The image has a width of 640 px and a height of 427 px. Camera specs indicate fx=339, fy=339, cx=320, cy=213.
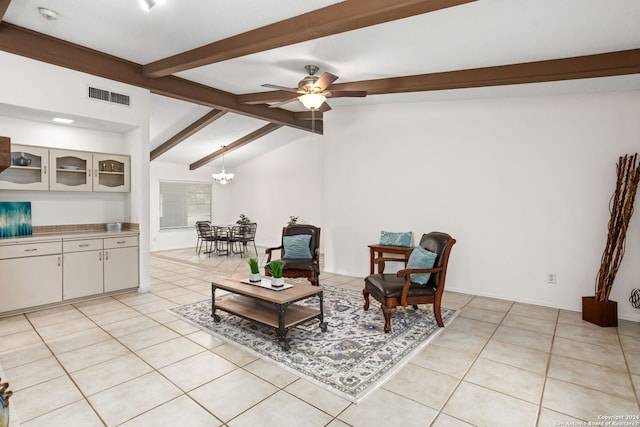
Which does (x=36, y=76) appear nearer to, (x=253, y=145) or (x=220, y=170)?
(x=253, y=145)

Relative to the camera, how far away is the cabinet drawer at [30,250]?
379cm

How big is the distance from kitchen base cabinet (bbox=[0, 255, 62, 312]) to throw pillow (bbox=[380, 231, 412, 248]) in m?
4.39

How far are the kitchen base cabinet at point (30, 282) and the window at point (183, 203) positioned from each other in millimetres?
5368

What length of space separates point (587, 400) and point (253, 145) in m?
8.42

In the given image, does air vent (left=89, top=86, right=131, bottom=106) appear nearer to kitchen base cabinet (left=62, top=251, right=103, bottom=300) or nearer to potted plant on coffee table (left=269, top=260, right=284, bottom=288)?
kitchen base cabinet (left=62, top=251, right=103, bottom=300)

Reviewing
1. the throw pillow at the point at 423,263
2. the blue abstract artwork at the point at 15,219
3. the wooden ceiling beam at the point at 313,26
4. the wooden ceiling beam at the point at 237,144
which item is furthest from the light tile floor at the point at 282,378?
the wooden ceiling beam at the point at 237,144

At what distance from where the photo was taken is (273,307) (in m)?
3.55

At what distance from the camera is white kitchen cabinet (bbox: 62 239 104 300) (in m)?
4.25

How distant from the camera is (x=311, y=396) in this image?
7.84 feet

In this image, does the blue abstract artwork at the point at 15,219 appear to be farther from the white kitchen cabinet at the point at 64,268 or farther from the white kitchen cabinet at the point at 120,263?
the white kitchen cabinet at the point at 120,263

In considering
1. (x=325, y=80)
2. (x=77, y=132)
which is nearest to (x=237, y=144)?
(x=77, y=132)

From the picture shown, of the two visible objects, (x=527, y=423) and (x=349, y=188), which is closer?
(x=527, y=423)

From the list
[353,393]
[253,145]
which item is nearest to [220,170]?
[253,145]

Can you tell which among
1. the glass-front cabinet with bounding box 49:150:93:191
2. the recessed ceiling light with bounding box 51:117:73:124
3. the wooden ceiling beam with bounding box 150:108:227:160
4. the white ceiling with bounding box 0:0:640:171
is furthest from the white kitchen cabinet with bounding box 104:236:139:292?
the wooden ceiling beam with bounding box 150:108:227:160
